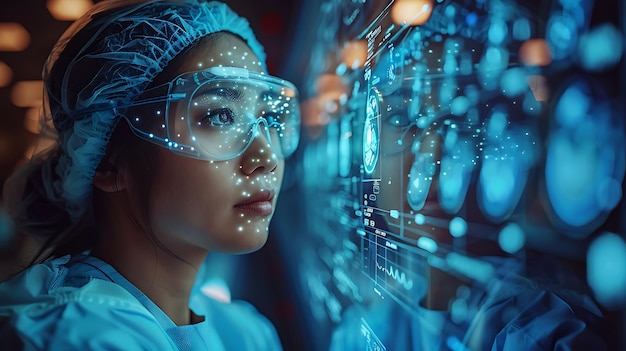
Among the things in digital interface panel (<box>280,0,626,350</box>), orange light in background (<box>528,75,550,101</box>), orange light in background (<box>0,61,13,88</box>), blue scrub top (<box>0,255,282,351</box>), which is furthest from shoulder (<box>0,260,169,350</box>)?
orange light in background (<box>528,75,550,101</box>)

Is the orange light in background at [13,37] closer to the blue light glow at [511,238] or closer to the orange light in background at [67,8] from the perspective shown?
the orange light in background at [67,8]

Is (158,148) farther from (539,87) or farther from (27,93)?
(539,87)

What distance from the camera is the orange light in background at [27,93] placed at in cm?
101

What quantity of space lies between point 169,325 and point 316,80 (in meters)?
0.76

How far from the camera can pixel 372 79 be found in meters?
0.75

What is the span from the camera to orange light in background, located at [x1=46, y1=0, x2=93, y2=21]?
0.95 meters

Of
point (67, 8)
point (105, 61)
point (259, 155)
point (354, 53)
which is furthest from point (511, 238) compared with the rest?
point (67, 8)

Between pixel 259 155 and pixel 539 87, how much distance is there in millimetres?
493

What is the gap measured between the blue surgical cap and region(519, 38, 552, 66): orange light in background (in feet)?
1.87

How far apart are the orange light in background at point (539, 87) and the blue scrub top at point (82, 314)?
0.61 m

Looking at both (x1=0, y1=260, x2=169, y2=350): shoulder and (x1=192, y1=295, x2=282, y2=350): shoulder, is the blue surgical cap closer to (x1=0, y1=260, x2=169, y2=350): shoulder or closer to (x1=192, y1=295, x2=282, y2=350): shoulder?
(x1=0, y1=260, x2=169, y2=350): shoulder

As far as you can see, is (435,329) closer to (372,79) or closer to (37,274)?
(372,79)

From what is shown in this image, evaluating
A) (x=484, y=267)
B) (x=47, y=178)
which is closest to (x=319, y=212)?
(x=47, y=178)

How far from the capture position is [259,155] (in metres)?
0.78
